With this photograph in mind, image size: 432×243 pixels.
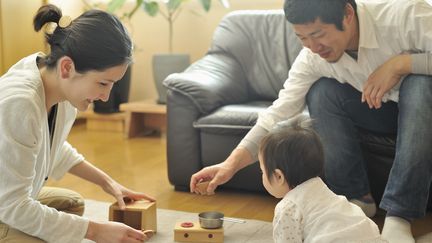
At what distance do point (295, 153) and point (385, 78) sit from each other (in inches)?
23.1

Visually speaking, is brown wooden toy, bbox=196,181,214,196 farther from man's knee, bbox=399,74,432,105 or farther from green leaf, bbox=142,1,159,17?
green leaf, bbox=142,1,159,17

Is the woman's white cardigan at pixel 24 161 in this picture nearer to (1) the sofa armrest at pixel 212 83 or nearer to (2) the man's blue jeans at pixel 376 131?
(2) the man's blue jeans at pixel 376 131

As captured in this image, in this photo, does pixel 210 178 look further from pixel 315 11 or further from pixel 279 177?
pixel 315 11

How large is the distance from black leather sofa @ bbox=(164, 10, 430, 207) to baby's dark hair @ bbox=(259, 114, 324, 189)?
0.72 metres

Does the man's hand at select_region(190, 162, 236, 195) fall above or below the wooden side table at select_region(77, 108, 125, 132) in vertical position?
above

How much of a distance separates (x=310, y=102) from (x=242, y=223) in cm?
47

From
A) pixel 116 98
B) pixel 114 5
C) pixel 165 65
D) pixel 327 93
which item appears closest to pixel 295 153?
pixel 327 93

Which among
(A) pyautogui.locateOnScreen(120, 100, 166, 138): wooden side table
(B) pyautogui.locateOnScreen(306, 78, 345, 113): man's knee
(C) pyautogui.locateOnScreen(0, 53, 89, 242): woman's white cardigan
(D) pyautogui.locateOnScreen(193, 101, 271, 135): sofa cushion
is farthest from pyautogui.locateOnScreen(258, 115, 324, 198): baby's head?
(A) pyautogui.locateOnScreen(120, 100, 166, 138): wooden side table

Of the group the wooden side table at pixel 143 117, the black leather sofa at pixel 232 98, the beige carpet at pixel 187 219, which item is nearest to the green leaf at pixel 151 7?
the wooden side table at pixel 143 117

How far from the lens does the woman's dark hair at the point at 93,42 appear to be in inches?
55.9

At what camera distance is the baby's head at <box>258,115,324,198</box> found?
1423mm

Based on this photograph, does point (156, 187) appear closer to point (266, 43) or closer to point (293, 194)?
point (266, 43)

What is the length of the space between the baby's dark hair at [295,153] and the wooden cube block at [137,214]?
0.57 meters

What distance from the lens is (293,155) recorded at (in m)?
1.42
